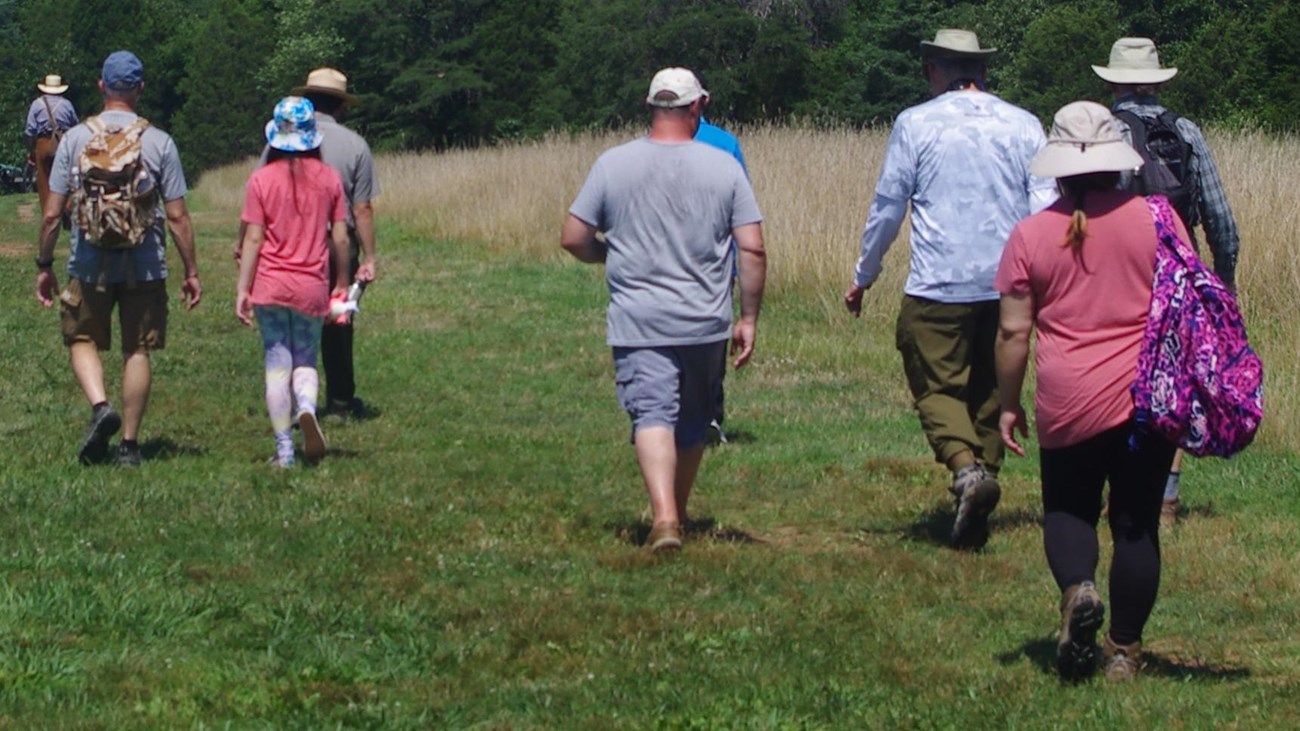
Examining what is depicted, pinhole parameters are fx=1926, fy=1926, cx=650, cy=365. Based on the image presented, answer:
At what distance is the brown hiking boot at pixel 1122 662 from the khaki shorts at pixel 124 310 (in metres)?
4.92

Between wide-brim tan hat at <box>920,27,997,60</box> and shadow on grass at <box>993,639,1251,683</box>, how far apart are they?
8.01 feet

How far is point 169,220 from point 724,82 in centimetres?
3073

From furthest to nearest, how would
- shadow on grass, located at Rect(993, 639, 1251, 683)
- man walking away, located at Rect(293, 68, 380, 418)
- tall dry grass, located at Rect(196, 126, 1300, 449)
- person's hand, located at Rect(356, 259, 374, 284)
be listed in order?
tall dry grass, located at Rect(196, 126, 1300, 449), man walking away, located at Rect(293, 68, 380, 418), person's hand, located at Rect(356, 259, 374, 284), shadow on grass, located at Rect(993, 639, 1251, 683)

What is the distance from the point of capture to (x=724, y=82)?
38750 millimetres

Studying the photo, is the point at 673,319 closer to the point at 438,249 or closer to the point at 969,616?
the point at 969,616

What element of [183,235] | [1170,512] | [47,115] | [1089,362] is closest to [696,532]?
[1170,512]

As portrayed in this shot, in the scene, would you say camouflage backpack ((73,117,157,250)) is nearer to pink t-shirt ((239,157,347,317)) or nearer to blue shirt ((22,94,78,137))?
pink t-shirt ((239,157,347,317))

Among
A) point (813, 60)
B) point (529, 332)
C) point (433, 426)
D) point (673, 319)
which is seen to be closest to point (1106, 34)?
point (813, 60)

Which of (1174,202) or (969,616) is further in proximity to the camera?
(1174,202)

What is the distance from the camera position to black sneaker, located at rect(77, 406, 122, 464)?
338 inches

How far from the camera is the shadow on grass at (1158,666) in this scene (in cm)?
553

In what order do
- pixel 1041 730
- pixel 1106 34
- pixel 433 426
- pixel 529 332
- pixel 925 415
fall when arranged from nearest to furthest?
pixel 1041 730 < pixel 925 415 < pixel 433 426 < pixel 529 332 < pixel 1106 34

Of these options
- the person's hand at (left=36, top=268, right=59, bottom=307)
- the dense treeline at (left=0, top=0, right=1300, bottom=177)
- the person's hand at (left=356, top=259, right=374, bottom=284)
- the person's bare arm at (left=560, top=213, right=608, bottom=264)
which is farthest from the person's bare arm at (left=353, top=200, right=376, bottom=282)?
the dense treeline at (left=0, top=0, right=1300, bottom=177)

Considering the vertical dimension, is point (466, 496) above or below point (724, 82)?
above
